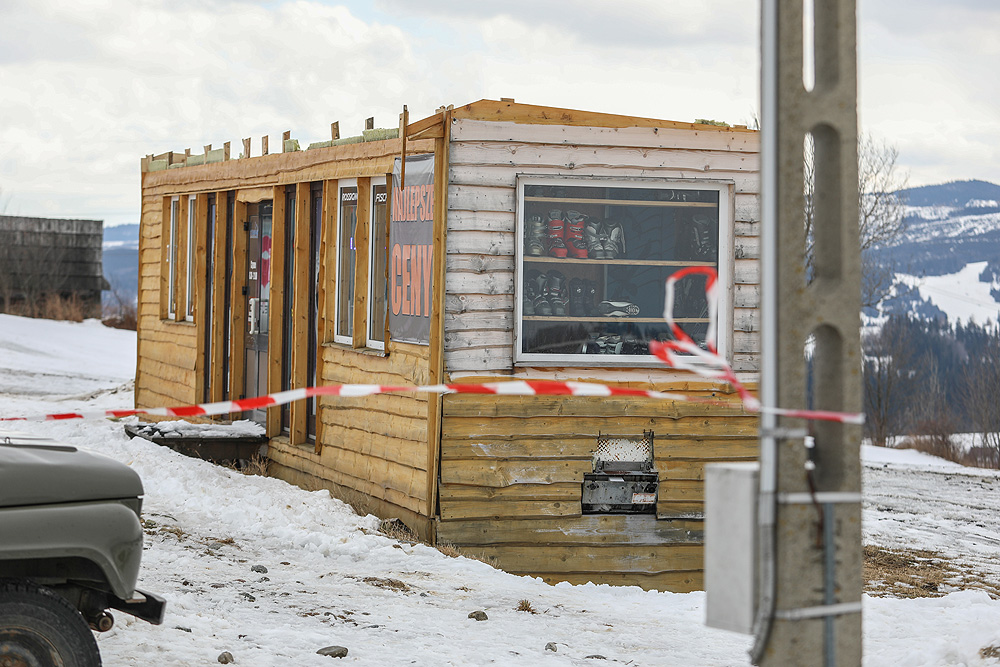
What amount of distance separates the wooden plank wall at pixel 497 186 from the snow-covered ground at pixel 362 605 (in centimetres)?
181

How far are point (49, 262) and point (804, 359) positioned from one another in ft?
125

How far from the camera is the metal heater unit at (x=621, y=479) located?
9.77 metres

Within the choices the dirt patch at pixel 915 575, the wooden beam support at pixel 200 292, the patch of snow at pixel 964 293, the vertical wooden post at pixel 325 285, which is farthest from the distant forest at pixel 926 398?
the patch of snow at pixel 964 293

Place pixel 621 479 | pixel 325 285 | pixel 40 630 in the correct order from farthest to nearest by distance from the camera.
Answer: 1. pixel 325 285
2. pixel 621 479
3. pixel 40 630

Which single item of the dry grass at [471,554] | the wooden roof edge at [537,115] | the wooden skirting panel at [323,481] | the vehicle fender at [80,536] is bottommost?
the dry grass at [471,554]

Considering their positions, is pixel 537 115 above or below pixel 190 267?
above

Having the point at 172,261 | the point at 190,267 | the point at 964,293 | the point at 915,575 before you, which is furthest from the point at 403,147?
the point at 964,293

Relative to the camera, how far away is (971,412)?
4197cm

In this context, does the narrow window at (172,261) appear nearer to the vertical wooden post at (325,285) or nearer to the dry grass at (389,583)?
the vertical wooden post at (325,285)

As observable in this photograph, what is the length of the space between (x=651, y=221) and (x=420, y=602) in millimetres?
4147

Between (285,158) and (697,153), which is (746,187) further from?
(285,158)

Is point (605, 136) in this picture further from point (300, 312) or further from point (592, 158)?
point (300, 312)

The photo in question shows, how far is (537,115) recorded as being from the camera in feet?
31.4

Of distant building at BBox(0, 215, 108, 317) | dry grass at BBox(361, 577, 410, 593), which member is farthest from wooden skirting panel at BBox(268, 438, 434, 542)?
distant building at BBox(0, 215, 108, 317)
